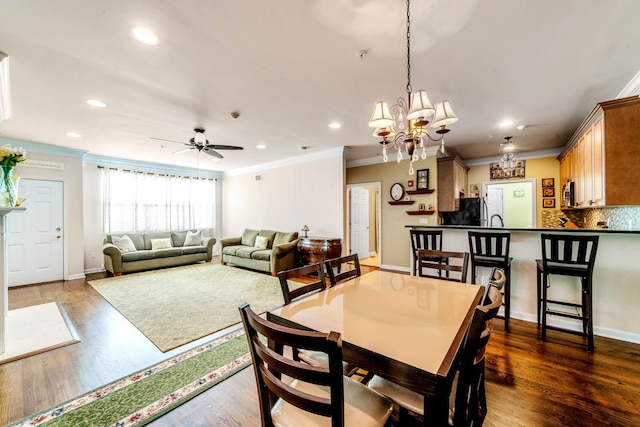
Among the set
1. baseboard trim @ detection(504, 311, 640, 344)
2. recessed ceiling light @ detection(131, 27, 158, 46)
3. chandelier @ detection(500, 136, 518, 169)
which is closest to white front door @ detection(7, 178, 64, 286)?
recessed ceiling light @ detection(131, 27, 158, 46)

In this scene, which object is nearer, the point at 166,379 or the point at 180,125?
the point at 166,379

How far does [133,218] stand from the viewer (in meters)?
6.48

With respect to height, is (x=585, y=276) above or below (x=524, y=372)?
above

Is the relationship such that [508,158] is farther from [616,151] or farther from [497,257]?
[497,257]

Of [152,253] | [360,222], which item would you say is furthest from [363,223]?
[152,253]

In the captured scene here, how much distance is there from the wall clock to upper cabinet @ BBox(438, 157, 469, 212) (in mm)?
784

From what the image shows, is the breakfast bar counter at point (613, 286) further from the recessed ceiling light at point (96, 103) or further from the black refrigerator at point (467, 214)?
the recessed ceiling light at point (96, 103)

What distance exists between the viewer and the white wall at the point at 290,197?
18.0 feet

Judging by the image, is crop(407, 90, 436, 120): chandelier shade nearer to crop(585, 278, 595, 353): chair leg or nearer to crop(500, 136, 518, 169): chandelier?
crop(585, 278, 595, 353): chair leg

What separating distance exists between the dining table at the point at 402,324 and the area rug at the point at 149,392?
1140 mm

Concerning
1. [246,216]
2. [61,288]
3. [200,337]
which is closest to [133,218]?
[61,288]

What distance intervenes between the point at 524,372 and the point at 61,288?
6710 millimetres

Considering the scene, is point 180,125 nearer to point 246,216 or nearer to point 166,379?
point 166,379

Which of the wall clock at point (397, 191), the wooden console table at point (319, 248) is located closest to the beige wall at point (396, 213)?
the wall clock at point (397, 191)
